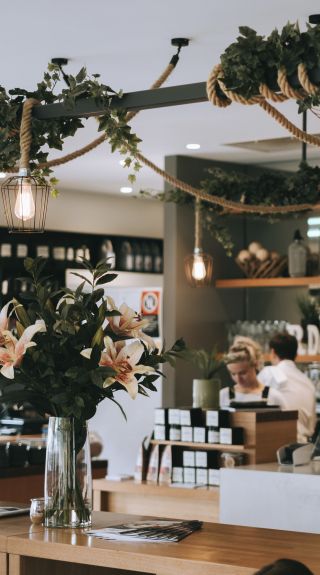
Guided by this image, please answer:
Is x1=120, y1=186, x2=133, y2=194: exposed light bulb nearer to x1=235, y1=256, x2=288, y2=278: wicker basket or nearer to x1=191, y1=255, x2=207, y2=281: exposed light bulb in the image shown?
x1=235, y1=256, x2=288, y2=278: wicker basket

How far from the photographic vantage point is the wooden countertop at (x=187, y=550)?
279 cm

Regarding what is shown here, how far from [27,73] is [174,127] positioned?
62.9 inches

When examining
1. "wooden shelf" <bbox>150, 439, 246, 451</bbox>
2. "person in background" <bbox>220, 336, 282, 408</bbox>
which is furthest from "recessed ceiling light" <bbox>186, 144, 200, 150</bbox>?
"wooden shelf" <bbox>150, 439, 246, 451</bbox>

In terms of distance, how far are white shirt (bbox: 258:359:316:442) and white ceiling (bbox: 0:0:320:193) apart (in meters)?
1.60

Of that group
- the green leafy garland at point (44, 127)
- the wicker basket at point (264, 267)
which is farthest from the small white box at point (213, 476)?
the green leafy garland at point (44, 127)

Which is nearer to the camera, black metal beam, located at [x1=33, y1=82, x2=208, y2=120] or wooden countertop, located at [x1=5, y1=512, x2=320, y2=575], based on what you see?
wooden countertop, located at [x1=5, y1=512, x2=320, y2=575]

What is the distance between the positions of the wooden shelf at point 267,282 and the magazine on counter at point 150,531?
198 inches

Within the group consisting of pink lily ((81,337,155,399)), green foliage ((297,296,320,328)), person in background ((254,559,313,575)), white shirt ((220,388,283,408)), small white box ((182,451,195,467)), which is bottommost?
small white box ((182,451,195,467))

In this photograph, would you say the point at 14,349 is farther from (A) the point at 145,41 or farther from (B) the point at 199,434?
(B) the point at 199,434

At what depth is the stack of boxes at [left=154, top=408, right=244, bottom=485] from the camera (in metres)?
6.17

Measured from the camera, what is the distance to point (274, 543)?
10.2 feet

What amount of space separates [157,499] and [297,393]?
1114 mm

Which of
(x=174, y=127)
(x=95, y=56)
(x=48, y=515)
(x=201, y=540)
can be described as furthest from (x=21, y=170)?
(x=174, y=127)

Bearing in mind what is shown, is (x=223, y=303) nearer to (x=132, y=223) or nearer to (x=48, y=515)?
(x=132, y=223)
